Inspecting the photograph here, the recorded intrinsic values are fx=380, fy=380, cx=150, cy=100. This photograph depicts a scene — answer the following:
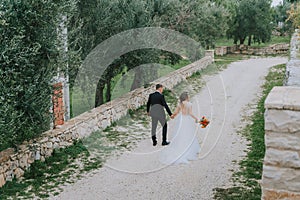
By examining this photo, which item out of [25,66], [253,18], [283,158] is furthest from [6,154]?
[253,18]

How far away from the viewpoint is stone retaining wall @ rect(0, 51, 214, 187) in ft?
24.3

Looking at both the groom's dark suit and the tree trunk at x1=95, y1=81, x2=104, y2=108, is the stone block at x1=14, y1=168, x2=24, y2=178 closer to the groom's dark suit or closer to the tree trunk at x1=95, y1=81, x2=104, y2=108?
the groom's dark suit

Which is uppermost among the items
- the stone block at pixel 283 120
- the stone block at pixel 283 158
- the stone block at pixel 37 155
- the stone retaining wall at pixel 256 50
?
the stone retaining wall at pixel 256 50

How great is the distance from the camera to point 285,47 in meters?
35.5

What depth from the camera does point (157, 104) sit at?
9805mm

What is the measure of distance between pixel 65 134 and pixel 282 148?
22.6ft

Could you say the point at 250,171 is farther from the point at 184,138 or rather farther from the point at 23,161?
the point at 23,161

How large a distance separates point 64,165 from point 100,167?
0.80m

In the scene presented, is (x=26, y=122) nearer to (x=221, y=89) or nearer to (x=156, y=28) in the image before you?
(x=156, y=28)

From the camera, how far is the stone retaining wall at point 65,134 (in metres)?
7.42

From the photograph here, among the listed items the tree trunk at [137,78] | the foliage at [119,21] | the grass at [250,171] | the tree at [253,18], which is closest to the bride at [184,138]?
the grass at [250,171]

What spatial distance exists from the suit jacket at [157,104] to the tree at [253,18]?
26.1 metres

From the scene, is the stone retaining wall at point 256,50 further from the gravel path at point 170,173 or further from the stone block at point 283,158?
the stone block at point 283,158

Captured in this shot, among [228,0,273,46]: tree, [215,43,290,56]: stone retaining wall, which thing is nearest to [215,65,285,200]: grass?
[215,43,290,56]: stone retaining wall
